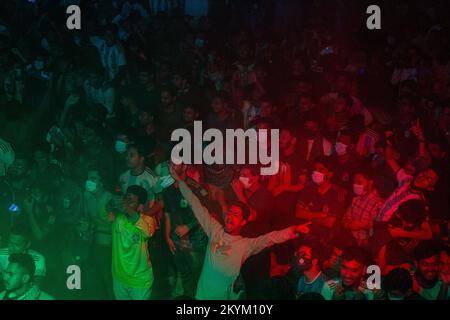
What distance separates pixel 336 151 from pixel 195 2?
56.7 inches

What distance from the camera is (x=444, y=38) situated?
16.1ft

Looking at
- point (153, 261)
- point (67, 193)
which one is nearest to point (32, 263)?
point (67, 193)

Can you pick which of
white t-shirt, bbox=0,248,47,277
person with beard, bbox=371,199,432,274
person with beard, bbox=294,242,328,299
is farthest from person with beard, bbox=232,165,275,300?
white t-shirt, bbox=0,248,47,277

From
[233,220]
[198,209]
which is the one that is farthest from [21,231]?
[233,220]

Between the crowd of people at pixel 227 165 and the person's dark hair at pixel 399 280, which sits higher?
the crowd of people at pixel 227 165

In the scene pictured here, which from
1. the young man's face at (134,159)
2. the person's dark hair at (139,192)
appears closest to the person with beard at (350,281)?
the person's dark hair at (139,192)

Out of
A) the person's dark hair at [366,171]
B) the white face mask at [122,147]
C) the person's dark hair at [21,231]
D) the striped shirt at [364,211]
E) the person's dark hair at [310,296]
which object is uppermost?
the white face mask at [122,147]

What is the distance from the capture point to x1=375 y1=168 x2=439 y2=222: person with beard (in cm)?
485

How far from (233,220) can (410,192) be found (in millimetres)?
1243

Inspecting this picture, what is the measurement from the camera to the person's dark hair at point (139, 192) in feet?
16.0

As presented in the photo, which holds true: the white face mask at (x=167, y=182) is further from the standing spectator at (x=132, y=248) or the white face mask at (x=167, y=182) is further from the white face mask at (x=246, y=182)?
the white face mask at (x=246, y=182)

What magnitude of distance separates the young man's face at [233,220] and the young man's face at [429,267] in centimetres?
127

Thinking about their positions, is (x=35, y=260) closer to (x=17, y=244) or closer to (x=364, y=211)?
(x=17, y=244)

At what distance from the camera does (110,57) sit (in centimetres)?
491
